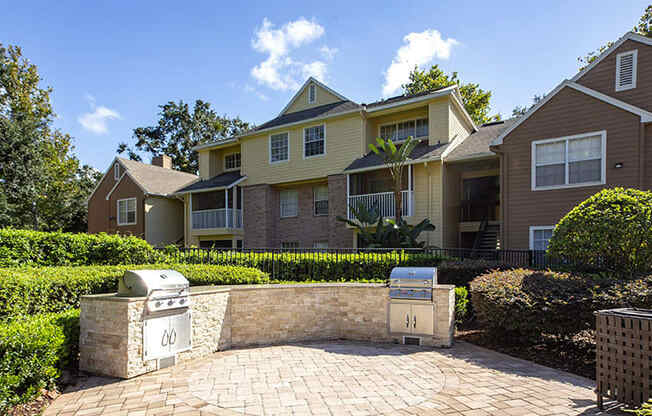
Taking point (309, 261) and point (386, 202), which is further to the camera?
point (386, 202)

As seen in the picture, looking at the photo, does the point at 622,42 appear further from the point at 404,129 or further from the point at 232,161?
the point at 232,161

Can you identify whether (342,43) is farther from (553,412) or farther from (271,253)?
(553,412)

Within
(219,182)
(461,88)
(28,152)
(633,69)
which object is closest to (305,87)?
(219,182)

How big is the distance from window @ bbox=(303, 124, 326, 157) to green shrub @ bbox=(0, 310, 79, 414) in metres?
15.0

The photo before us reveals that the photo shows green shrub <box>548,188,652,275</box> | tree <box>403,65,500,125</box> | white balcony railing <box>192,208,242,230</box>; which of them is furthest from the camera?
tree <box>403,65,500,125</box>

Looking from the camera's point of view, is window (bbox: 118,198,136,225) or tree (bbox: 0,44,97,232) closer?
tree (bbox: 0,44,97,232)

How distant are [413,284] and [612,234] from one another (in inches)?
150

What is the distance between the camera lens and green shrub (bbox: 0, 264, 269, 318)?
213 inches

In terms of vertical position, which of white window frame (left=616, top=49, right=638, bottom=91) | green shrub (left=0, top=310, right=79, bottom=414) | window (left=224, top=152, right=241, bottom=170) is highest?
white window frame (left=616, top=49, right=638, bottom=91)

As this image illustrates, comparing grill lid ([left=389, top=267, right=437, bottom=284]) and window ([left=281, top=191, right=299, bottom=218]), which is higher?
window ([left=281, top=191, right=299, bottom=218])

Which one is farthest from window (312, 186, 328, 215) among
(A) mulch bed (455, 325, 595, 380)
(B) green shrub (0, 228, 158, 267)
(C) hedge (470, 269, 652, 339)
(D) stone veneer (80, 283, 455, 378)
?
(C) hedge (470, 269, 652, 339)

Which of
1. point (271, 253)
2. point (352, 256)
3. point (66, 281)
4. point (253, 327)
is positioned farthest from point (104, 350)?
point (352, 256)

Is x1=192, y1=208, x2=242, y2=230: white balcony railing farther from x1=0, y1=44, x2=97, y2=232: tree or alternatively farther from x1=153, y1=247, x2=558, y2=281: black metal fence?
x1=153, y1=247, x2=558, y2=281: black metal fence

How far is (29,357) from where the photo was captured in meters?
4.23
